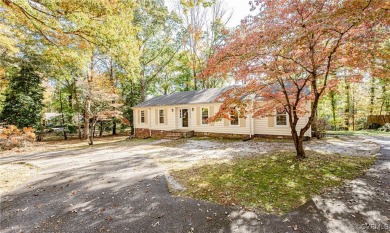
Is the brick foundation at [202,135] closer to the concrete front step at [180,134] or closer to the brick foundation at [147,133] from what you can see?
the brick foundation at [147,133]

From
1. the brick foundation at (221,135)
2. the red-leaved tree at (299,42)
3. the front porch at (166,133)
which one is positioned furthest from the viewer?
the front porch at (166,133)

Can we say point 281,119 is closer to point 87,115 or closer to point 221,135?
point 221,135

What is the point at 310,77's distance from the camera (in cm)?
659

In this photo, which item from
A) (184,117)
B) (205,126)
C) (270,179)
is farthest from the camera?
(184,117)

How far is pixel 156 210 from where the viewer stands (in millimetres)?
3836

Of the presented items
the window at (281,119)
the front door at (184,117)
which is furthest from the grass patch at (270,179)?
the front door at (184,117)

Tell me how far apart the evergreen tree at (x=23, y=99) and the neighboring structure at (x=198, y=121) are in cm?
963

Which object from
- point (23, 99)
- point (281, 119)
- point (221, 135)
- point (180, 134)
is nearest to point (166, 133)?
point (180, 134)

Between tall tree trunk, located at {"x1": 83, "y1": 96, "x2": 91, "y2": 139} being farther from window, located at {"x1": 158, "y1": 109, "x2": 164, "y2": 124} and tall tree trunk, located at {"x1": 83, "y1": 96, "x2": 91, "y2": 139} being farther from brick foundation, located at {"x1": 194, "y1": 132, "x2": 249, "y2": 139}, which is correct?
brick foundation, located at {"x1": 194, "y1": 132, "x2": 249, "y2": 139}

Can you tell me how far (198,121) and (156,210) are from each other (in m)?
11.9

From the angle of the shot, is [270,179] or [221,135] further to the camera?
[221,135]

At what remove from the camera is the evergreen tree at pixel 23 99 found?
17797 millimetres

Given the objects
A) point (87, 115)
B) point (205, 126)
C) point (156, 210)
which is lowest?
point (156, 210)

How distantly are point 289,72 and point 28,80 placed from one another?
75.0 ft
